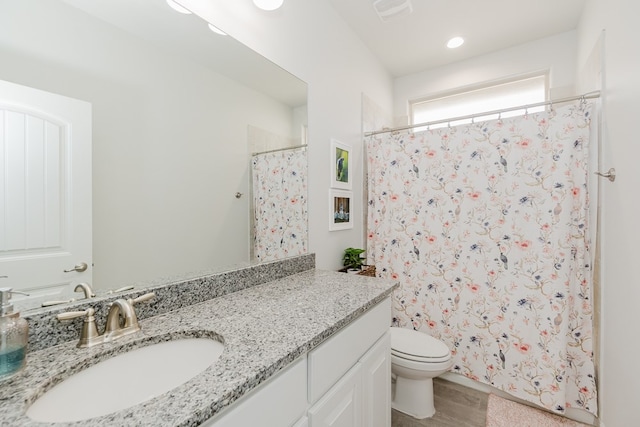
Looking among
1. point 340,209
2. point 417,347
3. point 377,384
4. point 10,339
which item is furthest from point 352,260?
point 10,339

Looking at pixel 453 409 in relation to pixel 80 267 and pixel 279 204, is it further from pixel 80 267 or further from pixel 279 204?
pixel 80 267

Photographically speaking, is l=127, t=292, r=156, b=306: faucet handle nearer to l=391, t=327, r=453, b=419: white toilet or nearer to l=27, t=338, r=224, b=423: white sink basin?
l=27, t=338, r=224, b=423: white sink basin

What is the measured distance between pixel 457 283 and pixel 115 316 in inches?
77.9

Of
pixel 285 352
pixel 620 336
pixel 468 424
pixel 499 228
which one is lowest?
pixel 468 424

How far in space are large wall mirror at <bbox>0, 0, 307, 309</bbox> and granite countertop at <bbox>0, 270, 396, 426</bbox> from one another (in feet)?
0.64

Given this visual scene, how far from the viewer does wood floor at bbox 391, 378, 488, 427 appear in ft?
5.43

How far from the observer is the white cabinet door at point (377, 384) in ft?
3.69

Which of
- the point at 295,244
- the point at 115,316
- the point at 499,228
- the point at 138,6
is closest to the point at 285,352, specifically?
the point at 115,316

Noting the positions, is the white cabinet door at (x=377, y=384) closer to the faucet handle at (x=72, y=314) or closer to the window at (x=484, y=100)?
the faucet handle at (x=72, y=314)

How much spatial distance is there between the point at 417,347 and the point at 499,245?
2.82 ft

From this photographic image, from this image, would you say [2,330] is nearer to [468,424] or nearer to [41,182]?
[41,182]

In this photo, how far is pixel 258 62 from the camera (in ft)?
4.50

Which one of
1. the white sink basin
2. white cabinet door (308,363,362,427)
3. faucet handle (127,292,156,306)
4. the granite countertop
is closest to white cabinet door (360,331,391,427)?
white cabinet door (308,363,362,427)

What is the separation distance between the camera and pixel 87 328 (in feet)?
2.42
